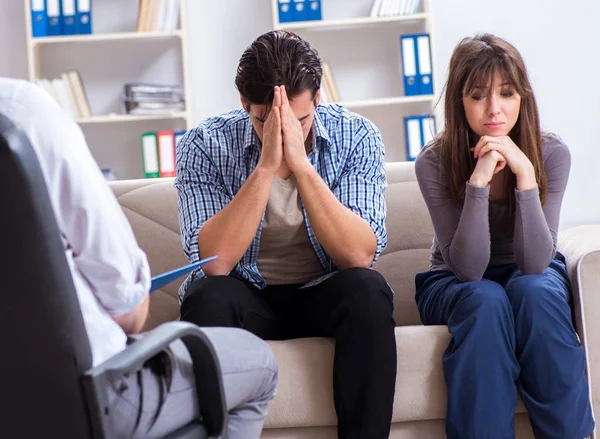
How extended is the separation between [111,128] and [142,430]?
130 inches

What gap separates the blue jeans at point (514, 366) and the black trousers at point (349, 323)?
15 cm

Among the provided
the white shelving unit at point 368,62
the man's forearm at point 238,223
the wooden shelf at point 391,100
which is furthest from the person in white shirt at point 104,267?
the white shelving unit at point 368,62

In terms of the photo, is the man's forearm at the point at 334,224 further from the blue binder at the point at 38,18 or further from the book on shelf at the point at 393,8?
the blue binder at the point at 38,18

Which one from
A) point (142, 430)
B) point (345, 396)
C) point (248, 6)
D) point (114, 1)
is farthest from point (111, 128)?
point (142, 430)

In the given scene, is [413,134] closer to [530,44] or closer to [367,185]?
[530,44]

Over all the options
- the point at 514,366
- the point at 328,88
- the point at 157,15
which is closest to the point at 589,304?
the point at 514,366

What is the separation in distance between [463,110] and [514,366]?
0.63 metres

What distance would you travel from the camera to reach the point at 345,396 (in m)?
1.69

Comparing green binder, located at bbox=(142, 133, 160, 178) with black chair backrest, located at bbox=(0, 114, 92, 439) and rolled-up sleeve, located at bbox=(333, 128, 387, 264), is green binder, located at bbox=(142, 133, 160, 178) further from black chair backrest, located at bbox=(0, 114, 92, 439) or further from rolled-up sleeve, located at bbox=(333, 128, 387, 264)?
black chair backrest, located at bbox=(0, 114, 92, 439)

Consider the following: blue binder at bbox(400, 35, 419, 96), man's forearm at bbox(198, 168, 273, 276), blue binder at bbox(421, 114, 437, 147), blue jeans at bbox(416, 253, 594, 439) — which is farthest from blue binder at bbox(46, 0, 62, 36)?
blue jeans at bbox(416, 253, 594, 439)

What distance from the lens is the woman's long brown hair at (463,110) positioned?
6.38 feet

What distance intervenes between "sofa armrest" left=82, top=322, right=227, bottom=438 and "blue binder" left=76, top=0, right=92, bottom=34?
3.18 m

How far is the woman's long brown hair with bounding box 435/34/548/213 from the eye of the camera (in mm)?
1944

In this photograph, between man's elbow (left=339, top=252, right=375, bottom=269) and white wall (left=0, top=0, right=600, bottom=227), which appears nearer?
man's elbow (left=339, top=252, right=375, bottom=269)
